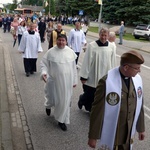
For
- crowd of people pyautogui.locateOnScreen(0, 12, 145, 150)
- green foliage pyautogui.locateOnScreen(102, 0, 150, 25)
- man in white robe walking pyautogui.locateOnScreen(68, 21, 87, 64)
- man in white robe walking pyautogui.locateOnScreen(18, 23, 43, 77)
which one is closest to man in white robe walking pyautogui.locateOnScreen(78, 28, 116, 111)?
crowd of people pyautogui.locateOnScreen(0, 12, 145, 150)

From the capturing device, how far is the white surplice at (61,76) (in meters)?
5.36

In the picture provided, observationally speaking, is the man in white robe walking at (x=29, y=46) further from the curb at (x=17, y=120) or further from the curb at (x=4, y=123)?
the curb at (x=4, y=123)

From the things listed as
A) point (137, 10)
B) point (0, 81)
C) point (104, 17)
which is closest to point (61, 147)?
point (0, 81)

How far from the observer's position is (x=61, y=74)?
17.5 ft

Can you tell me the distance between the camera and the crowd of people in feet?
9.71

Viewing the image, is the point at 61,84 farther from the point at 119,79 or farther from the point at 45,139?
the point at 119,79

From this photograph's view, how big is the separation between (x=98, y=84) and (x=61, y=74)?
2.32 meters

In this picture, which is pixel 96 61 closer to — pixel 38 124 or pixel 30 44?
pixel 38 124

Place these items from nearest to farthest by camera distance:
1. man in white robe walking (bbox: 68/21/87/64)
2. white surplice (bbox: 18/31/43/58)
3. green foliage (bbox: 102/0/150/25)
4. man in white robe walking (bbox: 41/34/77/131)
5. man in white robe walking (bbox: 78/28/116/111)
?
man in white robe walking (bbox: 41/34/77/131) → man in white robe walking (bbox: 78/28/116/111) → white surplice (bbox: 18/31/43/58) → man in white robe walking (bbox: 68/21/87/64) → green foliage (bbox: 102/0/150/25)

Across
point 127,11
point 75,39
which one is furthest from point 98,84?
point 127,11

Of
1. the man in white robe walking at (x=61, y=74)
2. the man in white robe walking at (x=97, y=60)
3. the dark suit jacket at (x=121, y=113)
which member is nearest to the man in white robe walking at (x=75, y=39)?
the man in white robe walking at (x=97, y=60)

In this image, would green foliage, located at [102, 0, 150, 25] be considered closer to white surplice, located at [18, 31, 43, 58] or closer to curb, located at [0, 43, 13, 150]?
white surplice, located at [18, 31, 43, 58]

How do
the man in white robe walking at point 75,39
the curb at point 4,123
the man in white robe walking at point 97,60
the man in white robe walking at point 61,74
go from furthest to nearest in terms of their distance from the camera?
1. the man in white robe walking at point 75,39
2. the man in white robe walking at point 97,60
3. the man in white robe walking at point 61,74
4. the curb at point 4,123

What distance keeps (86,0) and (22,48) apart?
48.4 metres
